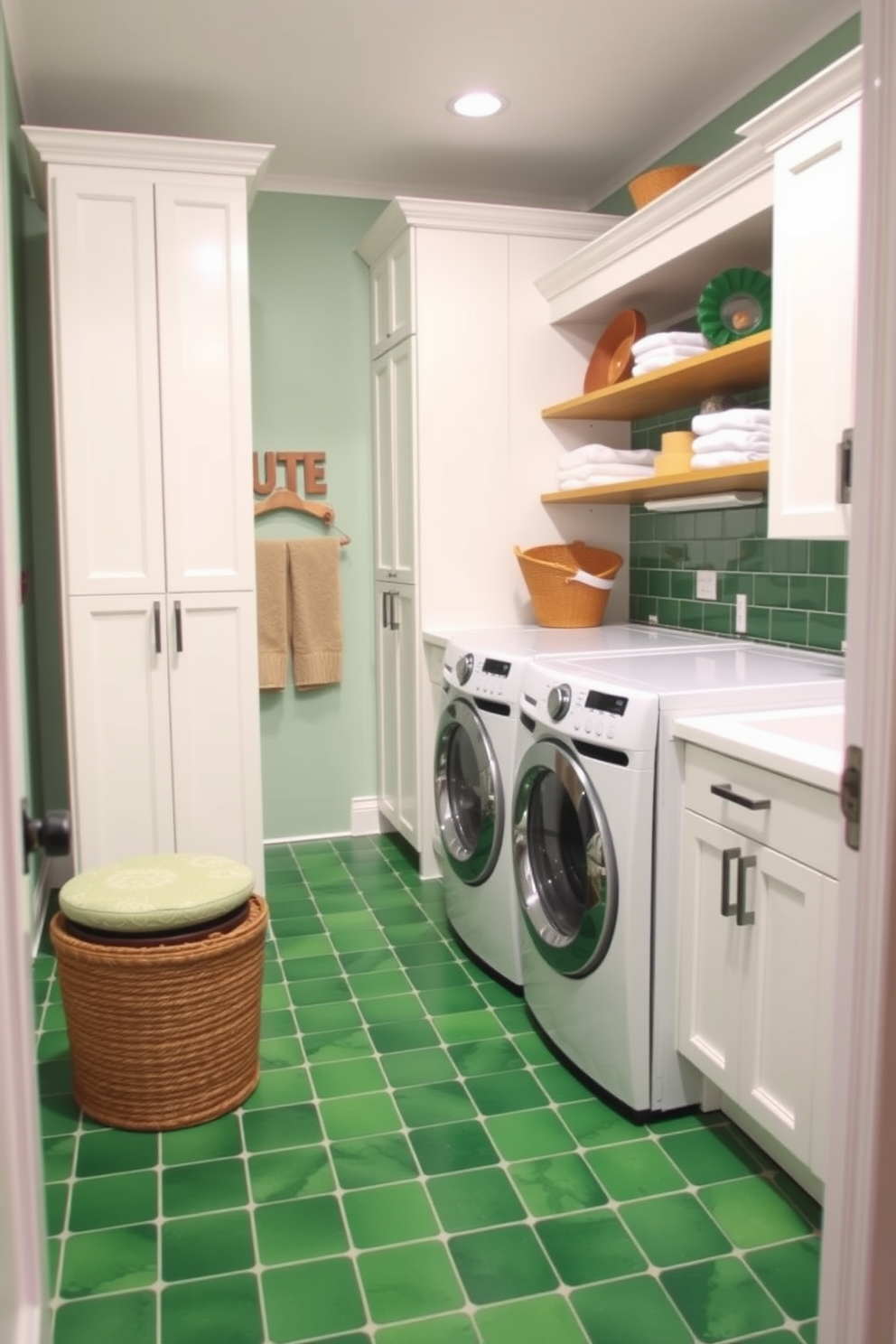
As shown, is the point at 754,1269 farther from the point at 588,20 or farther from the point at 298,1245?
the point at 588,20

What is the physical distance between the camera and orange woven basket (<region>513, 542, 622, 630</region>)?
140 inches

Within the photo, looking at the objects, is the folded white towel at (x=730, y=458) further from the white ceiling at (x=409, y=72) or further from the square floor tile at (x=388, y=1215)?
the square floor tile at (x=388, y=1215)

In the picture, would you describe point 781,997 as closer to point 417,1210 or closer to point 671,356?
point 417,1210

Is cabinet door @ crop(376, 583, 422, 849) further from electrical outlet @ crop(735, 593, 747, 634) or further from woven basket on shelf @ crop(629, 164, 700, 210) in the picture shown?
woven basket on shelf @ crop(629, 164, 700, 210)

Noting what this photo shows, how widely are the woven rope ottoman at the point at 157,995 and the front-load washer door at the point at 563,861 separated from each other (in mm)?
670

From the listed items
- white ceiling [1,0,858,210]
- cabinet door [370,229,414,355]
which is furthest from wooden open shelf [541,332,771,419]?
white ceiling [1,0,858,210]

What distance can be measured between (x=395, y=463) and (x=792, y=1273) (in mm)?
2811

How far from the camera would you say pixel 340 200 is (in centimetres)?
400

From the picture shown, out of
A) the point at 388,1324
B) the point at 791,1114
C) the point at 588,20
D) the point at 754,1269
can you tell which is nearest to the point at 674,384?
the point at 588,20

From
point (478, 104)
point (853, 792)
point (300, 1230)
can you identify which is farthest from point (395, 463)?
point (853, 792)

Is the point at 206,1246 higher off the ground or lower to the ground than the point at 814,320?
lower

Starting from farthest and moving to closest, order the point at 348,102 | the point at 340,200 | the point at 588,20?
the point at 340,200 < the point at 348,102 < the point at 588,20

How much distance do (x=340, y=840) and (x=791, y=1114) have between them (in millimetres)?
2590

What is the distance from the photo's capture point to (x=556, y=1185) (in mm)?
2039
